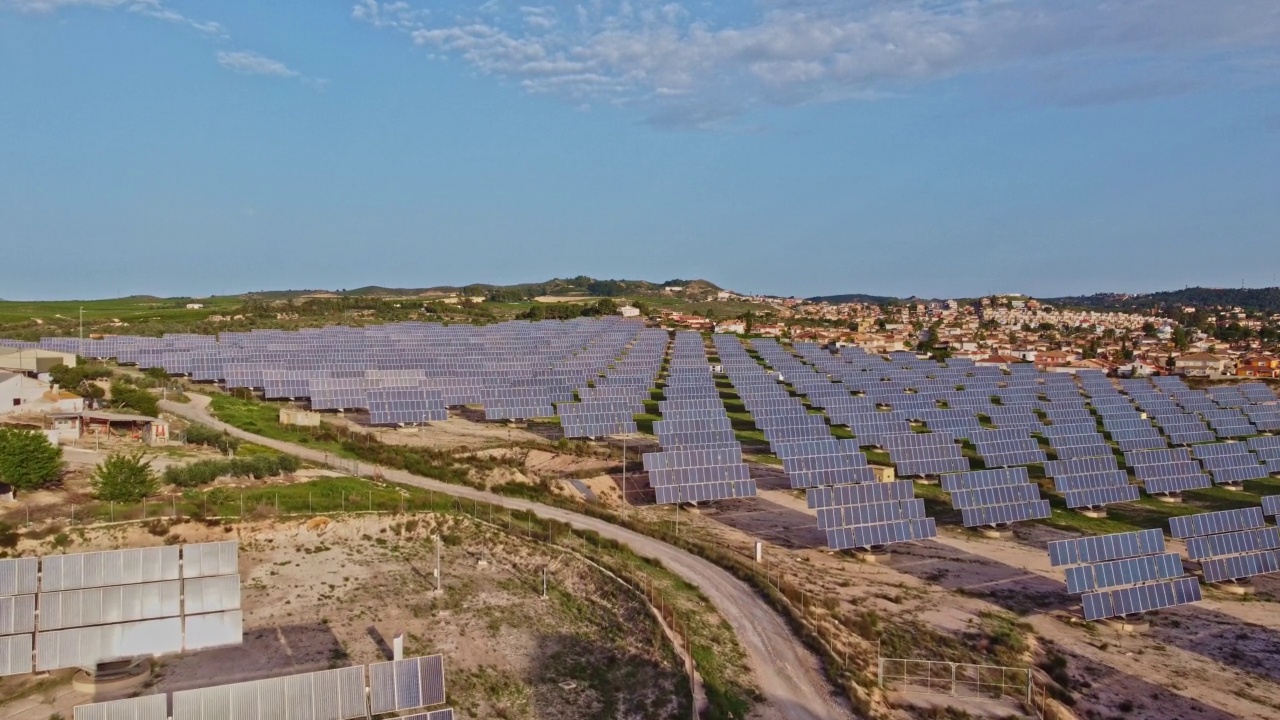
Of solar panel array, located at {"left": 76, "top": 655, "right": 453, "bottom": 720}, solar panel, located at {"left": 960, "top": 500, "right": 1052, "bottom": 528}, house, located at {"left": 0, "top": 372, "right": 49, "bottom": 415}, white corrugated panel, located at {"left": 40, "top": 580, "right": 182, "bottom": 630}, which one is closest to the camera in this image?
solar panel array, located at {"left": 76, "top": 655, "right": 453, "bottom": 720}

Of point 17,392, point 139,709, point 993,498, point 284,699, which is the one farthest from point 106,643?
point 993,498

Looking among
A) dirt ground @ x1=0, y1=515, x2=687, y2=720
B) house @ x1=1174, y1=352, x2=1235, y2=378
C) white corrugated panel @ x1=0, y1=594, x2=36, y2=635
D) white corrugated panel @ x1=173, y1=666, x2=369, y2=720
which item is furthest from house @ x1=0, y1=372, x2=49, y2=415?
house @ x1=1174, y1=352, x2=1235, y2=378

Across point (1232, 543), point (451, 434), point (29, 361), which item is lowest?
point (1232, 543)

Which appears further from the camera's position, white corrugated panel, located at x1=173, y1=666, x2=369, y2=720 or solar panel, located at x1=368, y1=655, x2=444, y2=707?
solar panel, located at x1=368, y1=655, x2=444, y2=707

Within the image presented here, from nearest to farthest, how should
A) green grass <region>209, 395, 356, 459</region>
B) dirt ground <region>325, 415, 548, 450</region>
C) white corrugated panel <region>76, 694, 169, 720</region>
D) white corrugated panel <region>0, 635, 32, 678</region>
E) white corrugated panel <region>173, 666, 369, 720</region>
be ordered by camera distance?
white corrugated panel <region>76, 694, 169, 720</region>, white corrugated panel <region>173, 666, 369, 720</region>, white corrugated panel <region>0, 635, 32, 678</region>, green grass <region>209, 395, 356, 459</region>, dirt ground <region>325, 415, 548, 450</region>

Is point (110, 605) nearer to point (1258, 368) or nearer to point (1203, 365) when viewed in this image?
point (1203, 365)

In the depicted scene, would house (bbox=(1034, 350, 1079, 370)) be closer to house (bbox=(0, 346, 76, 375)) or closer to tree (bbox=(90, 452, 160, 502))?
tree (bbox=(90, 452, 160, 502))

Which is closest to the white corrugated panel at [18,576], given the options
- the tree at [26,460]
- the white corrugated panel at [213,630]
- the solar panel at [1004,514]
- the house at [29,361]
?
the white corrugated panel at [213,630]
